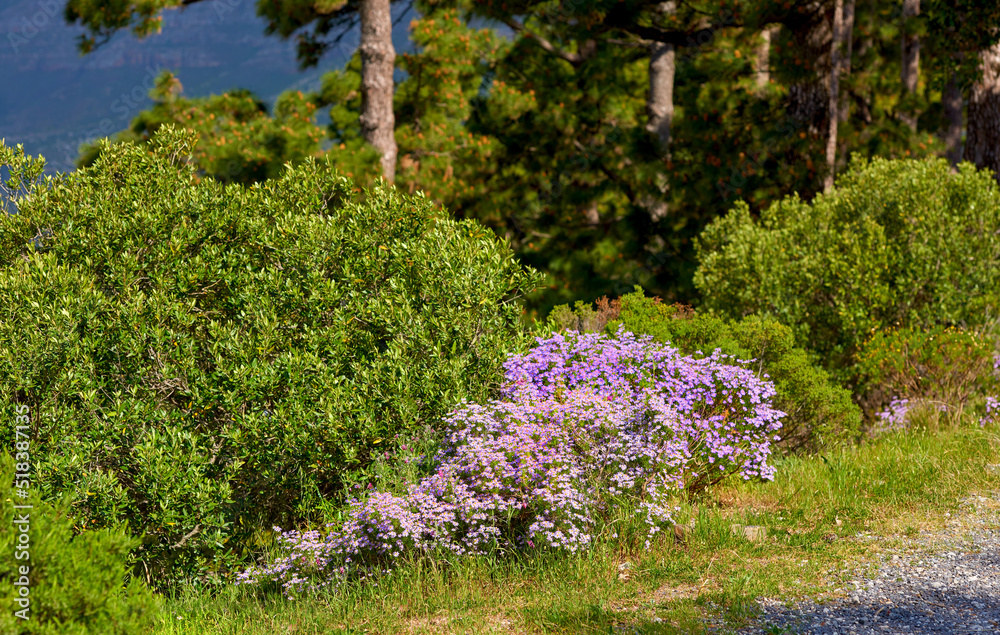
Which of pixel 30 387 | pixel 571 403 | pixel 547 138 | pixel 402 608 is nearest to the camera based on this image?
pixel 402 608

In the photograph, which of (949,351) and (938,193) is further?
(938,193)

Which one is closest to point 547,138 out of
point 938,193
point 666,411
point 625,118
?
point 625,118

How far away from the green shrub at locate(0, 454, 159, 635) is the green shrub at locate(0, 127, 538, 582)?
→ 1.10 metres

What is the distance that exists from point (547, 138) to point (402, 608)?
42.2 ft

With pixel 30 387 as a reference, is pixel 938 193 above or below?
above

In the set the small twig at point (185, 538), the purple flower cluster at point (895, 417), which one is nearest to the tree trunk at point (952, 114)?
the purple flower cluster at point (895, 417)

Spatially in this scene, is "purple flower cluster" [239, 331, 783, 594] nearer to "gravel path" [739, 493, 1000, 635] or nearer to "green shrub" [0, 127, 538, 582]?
"green shrub" [0, 127, 538, 582]

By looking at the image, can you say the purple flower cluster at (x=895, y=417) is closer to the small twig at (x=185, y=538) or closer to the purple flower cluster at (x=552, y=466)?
the purple flower cluster at (x=552, y=466)

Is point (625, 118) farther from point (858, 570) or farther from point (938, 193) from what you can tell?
point (858, 570)

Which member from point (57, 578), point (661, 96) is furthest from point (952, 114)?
point (57, 578)

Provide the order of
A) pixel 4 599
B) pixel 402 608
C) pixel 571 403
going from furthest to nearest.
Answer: pixel 571 403, pixel 402 608, pixel 4 599

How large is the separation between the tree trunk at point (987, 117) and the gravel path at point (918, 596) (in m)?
7.96

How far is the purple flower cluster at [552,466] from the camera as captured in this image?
518 cm

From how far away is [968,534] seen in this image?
5.44m
